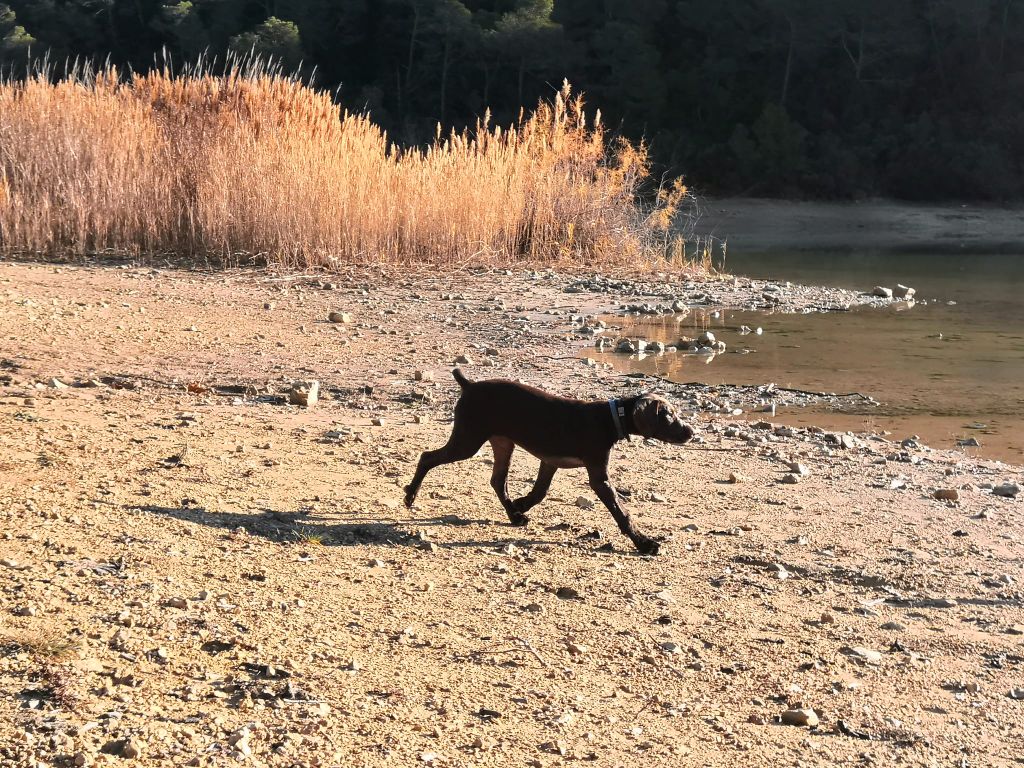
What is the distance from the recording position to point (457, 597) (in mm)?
4230

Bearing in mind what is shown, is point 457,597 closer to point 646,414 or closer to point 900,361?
point 646,414

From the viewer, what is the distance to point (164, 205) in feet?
44.8

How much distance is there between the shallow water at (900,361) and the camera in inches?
334

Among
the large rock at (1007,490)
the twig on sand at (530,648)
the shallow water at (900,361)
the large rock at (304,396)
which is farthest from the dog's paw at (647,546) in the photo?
the shallow water at (900,361)

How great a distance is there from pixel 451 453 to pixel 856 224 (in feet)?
106

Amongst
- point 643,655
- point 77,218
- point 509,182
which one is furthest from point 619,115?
point 643,655

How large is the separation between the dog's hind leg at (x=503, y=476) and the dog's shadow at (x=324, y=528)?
0.07 m

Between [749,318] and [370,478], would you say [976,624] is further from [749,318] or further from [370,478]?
[749,318]

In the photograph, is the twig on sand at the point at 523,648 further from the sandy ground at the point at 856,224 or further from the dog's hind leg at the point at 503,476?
the sandy ground at the point at 856,224

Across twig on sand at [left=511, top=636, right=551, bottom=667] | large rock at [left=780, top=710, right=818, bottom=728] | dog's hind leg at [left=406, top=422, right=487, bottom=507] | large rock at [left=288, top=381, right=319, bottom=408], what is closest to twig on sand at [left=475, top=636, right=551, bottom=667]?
twig on sand at [left=511, top=636, right=551, bottom=667]

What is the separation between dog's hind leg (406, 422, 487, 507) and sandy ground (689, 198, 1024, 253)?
2486 cm

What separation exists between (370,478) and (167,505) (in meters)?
1.14

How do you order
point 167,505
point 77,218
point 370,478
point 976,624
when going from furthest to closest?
point 77,218
point 370,478
point 167,505
point 976,624

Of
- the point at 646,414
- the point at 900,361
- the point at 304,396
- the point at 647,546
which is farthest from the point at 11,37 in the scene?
the point at 647,546
